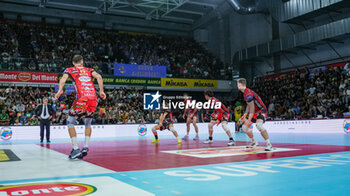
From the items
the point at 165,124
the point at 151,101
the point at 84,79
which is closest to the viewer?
the point at 84,79

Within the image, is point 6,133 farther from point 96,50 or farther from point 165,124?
point 96,50

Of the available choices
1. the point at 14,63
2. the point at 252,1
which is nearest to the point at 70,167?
the point at 14,63

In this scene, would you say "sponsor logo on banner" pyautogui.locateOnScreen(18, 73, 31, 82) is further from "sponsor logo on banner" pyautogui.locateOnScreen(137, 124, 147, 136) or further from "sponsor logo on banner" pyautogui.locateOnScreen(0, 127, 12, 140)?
"sponsor logo on banner" pyautogui.locateOnScreen(137, 124, 147, 136)

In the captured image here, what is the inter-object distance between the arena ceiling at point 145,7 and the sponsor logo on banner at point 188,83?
24.2ft

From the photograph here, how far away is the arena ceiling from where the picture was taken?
30.9m

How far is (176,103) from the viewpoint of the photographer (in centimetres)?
2853

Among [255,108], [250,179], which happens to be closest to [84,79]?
[250,179]

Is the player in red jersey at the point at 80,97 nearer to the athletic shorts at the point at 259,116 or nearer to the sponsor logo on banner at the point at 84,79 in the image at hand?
the sponsor logo on banner at the point at 84,79

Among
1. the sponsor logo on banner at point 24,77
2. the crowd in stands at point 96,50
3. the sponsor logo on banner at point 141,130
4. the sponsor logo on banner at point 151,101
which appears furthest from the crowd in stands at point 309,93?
the sponsor logo on banner at point 24,77

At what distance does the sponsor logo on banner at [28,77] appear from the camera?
22453mm

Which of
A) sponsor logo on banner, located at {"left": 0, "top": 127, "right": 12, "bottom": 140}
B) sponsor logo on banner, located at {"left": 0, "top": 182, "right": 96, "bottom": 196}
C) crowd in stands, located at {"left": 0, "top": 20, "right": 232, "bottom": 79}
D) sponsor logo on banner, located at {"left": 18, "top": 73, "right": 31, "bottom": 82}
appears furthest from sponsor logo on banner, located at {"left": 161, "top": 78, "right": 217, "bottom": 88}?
sponsor logo on banner, located at {"left": 0, "top": 182, "right": 96, "bottom": 196}

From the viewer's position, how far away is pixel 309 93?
74.6ft

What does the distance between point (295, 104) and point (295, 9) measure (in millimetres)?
8064

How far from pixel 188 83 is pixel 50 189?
26530mm
